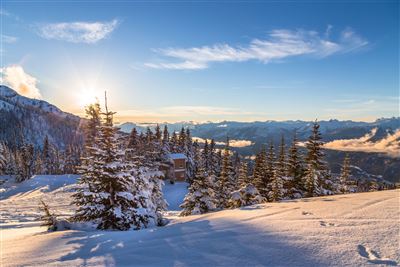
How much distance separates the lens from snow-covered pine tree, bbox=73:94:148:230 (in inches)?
480

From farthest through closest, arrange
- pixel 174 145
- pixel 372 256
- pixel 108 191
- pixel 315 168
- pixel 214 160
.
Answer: pixel 214 160
pixel 174 145
pixel 315 168
pixel 108 191
pixel 372 256

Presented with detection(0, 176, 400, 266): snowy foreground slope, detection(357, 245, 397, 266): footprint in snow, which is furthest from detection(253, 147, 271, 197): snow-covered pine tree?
detection(357, 245, 397, 266): footprint in snow

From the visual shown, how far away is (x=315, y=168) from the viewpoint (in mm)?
25703

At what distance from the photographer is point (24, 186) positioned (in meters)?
63.2

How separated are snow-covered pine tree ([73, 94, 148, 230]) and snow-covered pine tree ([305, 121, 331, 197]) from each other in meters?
17.7

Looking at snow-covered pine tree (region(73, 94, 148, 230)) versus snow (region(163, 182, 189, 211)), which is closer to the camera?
snow-covered pine tree (region(73, 94, 148, 230))

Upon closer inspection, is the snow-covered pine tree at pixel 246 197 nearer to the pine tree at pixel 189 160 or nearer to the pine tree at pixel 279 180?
the pine tree at pixel 279 180

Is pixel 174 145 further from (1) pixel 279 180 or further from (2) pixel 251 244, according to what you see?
(2) pixel 251 244

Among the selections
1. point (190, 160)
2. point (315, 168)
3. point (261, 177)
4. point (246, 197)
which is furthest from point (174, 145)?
point (315, 168)

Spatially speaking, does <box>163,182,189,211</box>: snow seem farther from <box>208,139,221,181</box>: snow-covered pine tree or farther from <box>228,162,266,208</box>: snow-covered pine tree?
<box>228,162,266,208</box>: snow-covered pine tree

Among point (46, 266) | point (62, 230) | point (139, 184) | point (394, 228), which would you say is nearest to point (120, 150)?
point (139, 184)

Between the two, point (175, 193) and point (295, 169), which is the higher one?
point (295, 169)

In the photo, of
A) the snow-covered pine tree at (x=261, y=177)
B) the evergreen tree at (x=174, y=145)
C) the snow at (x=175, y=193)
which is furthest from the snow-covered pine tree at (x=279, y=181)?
the evergreen tree at (x=174, y=145)

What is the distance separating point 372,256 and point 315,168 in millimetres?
22152
